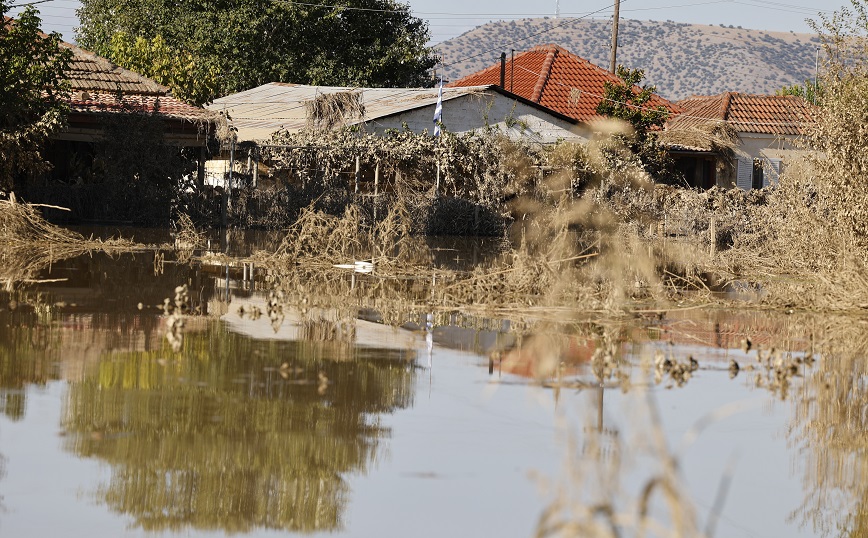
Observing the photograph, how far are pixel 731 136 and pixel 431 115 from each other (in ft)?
48.1

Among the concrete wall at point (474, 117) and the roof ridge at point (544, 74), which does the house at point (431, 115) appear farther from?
the roof ridge at point (544, 74)

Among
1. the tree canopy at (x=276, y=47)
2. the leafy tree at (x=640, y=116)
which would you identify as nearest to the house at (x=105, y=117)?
the leafy tree at (x=640, y=116)

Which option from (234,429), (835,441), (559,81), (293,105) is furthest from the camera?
(559,81)

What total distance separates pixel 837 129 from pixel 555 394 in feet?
33.0

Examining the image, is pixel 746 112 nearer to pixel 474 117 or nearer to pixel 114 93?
pixel 474 117

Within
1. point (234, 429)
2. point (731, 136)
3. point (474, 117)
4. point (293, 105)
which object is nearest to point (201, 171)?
point (293, 105)

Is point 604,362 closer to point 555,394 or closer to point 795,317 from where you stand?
point 555,394

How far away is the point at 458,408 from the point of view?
29.2 ft

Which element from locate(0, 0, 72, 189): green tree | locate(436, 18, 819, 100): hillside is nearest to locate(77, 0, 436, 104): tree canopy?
locate(0, 0, 72, 189): green tree

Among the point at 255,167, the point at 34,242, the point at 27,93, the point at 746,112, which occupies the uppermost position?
the point at 746,112

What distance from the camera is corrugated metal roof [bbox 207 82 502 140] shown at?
119 feet

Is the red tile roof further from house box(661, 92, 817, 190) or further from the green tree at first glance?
house box(661, 92, 817, 190)

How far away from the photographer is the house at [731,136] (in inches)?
1747

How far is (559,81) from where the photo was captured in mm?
49438
